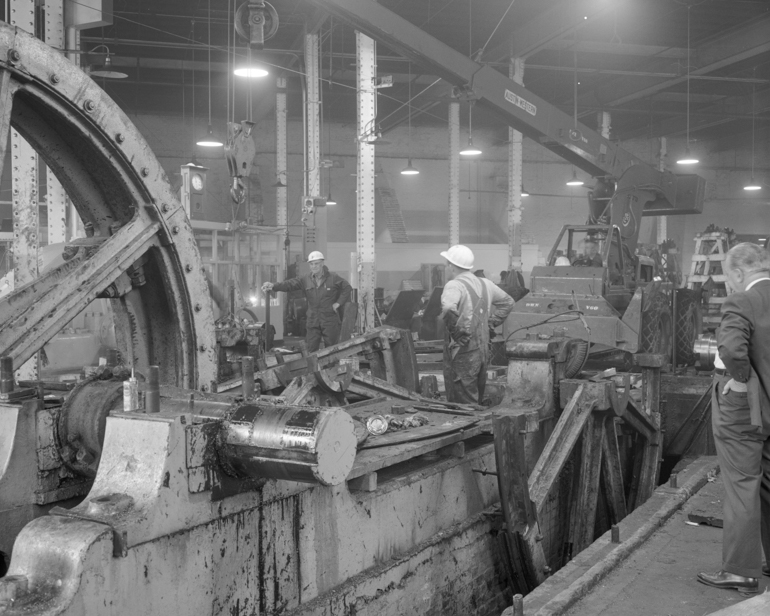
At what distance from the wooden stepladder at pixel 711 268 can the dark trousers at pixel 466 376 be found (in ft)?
34.6

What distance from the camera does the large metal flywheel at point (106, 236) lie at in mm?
3080

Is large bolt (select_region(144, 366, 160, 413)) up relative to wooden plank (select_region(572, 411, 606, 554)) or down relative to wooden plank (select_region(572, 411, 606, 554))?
up

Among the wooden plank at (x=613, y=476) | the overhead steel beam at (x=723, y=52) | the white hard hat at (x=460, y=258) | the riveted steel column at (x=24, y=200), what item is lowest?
the wooden plank at (x=613, y=476)

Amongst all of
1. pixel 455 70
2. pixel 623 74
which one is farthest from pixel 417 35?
pixel 623 74

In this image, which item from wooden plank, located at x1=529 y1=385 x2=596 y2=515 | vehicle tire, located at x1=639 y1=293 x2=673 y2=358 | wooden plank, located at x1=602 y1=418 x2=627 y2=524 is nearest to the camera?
wooden plank, located at x1=529 y1=385 x2=596 y2=515

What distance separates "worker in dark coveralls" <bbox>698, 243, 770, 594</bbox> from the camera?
3533mm

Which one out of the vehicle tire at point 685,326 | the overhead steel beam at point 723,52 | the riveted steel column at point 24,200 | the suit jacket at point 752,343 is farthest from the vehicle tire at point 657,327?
the overhead steel beam at point 723,52

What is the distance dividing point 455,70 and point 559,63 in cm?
994

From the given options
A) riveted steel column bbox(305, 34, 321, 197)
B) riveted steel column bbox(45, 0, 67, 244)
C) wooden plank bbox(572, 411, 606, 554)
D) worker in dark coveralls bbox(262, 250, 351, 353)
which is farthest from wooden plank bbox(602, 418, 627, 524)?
riveted steel column bbox(305, 34, 321, 197)

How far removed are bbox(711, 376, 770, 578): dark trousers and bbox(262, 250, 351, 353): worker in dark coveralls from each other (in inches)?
303

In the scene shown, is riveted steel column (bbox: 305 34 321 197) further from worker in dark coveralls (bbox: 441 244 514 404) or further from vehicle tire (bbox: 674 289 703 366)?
worker in dark coveralls (bbox: 441 244 514 404)

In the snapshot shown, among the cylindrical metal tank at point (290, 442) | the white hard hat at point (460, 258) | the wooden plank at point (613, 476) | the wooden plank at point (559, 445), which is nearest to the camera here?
the cylindrical metal tank at point (290, 442)

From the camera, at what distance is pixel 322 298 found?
11133mm

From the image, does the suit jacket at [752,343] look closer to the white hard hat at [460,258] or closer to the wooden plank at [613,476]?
the wooden plank at [613,476]
